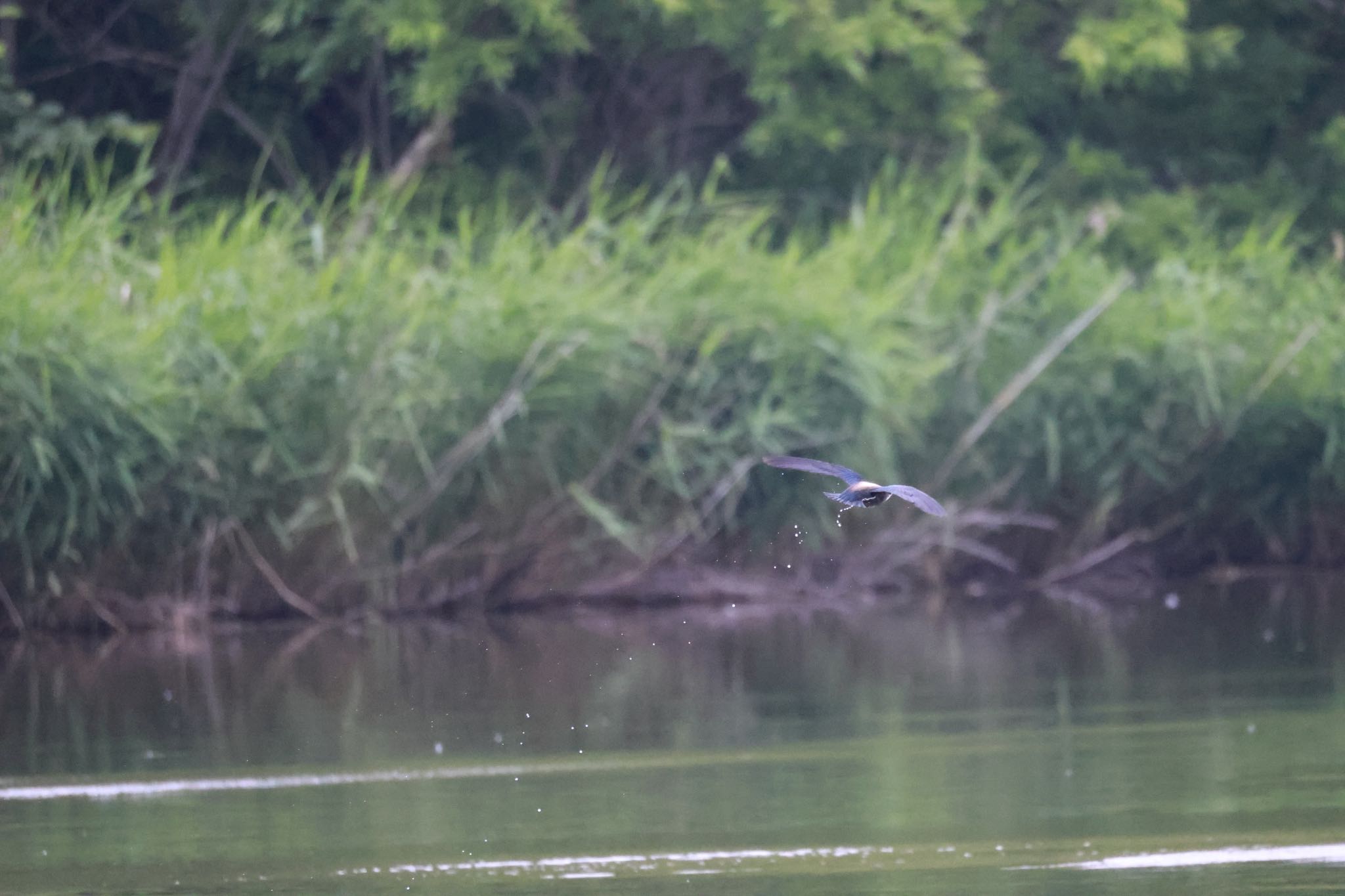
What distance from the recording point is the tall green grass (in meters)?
12.6

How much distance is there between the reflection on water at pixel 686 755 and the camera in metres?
6.06

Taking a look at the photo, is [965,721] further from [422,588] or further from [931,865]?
[422,588]

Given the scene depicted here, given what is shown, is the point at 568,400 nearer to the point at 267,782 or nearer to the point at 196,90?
the point at 267,782

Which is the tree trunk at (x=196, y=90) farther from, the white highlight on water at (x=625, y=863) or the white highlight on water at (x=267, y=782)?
the white highlight on water at (x=625, y=863)

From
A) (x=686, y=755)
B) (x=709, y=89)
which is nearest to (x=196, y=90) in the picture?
(x=709, y=89)

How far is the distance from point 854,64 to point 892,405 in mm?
5354

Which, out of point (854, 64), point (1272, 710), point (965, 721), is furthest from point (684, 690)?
point (854, 64)

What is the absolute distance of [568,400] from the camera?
1330cm

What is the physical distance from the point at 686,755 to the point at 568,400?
5.39 metres

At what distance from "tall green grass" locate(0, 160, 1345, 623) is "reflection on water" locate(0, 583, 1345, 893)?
24.8 inches

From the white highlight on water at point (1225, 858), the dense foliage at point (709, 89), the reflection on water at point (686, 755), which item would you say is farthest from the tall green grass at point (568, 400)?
the white highlight on water at point (1225, 858)

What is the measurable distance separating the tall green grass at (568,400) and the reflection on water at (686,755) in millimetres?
631

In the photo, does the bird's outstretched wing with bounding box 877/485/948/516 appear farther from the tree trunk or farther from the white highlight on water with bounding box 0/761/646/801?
the tree trunk

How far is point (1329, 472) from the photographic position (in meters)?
15.0
